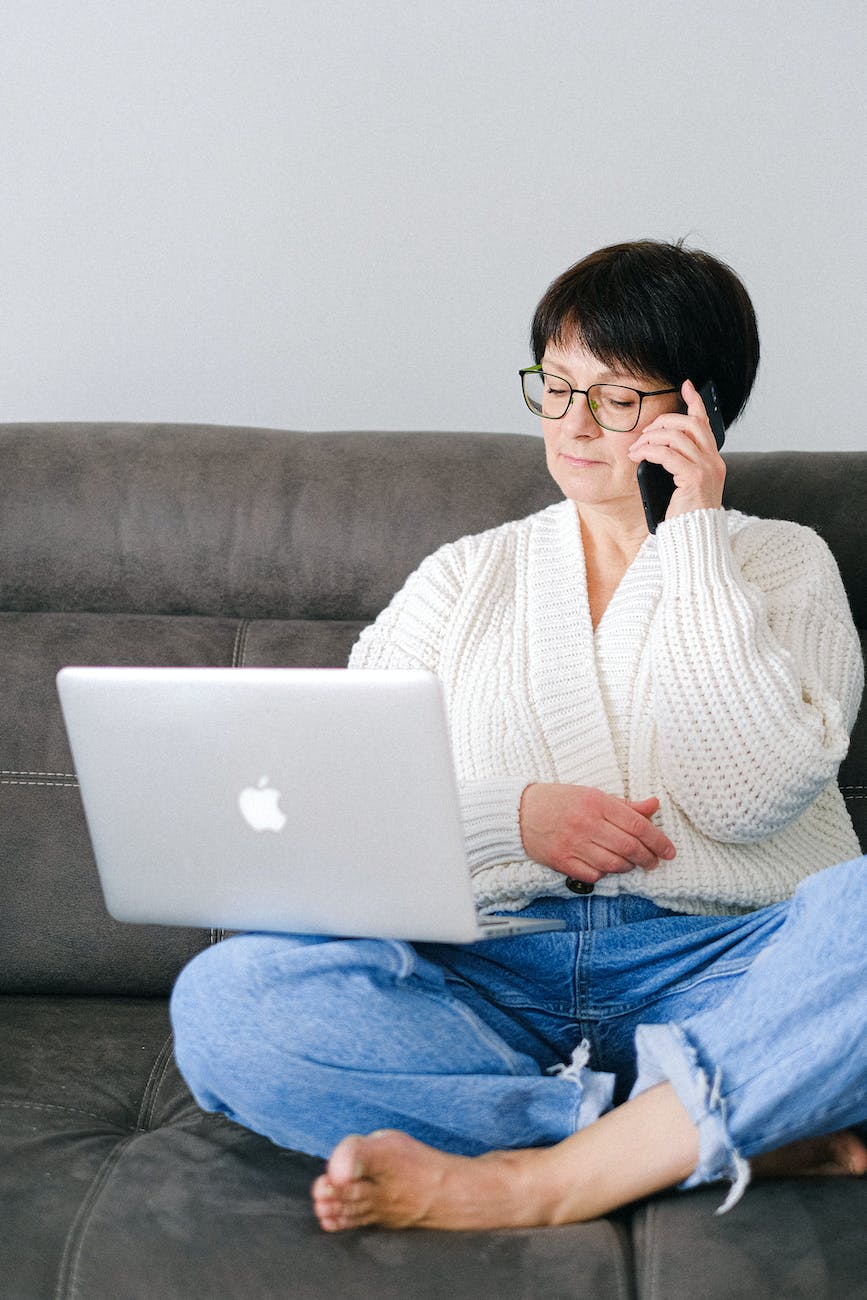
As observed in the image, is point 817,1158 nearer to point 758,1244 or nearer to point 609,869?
point 758,1244

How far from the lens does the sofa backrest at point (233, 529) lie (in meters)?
1.95

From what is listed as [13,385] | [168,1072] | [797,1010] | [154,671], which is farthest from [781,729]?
[13,385]

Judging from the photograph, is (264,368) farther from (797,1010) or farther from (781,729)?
(797,1010)

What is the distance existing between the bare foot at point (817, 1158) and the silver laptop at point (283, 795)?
1.01 feet

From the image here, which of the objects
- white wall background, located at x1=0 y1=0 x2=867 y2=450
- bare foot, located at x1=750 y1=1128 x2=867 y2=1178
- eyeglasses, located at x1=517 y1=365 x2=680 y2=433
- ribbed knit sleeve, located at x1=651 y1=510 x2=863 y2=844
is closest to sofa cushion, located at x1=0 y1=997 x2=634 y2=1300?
bare foot, located at x1=750 y1=1128 x2=867 y2=1178

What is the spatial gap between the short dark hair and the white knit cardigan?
0.21m

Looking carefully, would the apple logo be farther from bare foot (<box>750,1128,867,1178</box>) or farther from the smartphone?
the smartphone

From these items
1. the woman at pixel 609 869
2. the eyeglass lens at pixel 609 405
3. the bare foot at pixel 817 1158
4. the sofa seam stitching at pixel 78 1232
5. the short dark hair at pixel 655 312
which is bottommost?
the bare foot at pixel 817 1158

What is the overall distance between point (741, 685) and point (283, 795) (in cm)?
55

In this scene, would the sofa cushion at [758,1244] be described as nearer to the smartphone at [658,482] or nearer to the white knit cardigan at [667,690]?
the white knit cardigan at [667,690]

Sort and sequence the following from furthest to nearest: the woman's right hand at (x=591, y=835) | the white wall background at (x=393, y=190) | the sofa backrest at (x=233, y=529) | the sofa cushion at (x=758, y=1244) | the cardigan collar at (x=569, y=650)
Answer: the white wall background at (x=393, y=190), the sofa backrest at (x=233, y=529), the cardigan collar at (x=569, y=650), the woman's right hand at (x=591, y=835), the sofa cushion at (x=758, y=1244)

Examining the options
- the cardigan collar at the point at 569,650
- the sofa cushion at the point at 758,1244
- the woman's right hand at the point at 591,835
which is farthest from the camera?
the cardigan collar at the point at 569,650

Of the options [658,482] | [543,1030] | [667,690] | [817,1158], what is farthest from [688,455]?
[817,1158]

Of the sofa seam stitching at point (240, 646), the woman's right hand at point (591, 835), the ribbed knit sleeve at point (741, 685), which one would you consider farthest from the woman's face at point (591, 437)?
the sofa seam stitching at point (240, 646)
